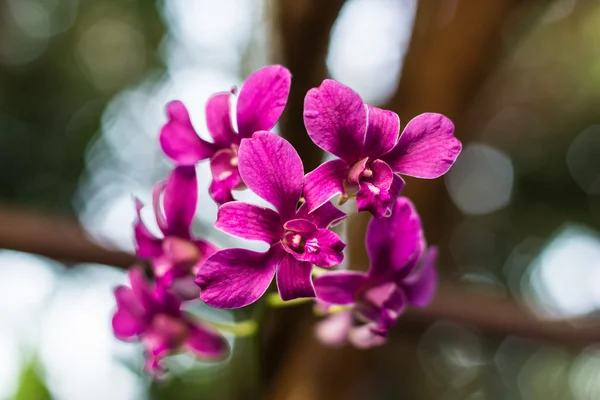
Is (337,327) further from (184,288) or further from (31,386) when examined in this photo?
(31,386)

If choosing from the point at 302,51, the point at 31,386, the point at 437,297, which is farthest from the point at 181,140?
the point at 31,386

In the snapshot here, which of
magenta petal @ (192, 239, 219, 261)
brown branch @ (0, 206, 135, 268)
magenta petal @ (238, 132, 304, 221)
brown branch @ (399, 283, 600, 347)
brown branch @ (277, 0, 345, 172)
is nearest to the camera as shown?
magenta petal @ (238, 132, 304, 221)

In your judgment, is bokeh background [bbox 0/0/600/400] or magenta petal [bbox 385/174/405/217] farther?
bokeh background [bbox 0/0/600/400]

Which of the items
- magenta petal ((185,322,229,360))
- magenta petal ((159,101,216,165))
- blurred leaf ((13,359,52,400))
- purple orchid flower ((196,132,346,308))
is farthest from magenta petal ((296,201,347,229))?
blurred leaf ((13,359,52,400))

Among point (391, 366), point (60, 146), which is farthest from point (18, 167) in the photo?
point (391, 366)

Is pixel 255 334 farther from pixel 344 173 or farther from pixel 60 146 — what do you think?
pixel 60 146

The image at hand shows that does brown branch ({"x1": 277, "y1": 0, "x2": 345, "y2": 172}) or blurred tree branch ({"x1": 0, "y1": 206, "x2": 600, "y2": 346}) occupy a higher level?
brown branch ({"x1": 277, "y1": 0, "x2": 345, "y2": 172})

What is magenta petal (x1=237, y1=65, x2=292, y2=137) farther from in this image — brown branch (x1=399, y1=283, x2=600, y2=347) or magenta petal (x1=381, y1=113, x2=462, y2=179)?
brown branch (x1=399, y1=283, x2=600, y2=347)
